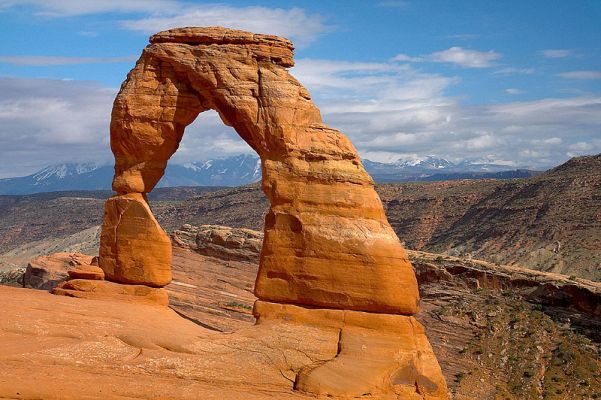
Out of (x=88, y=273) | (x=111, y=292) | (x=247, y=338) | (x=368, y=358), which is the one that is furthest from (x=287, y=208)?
(x=88, y=273)

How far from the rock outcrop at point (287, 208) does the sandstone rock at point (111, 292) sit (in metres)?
0.33

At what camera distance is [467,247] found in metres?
80.9

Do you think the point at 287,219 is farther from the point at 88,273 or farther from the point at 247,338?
the point at 88,273

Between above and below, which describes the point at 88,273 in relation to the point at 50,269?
above

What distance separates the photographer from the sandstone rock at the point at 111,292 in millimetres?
24188

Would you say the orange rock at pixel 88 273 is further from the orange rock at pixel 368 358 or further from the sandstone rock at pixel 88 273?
the orange rock at pixel 368 358

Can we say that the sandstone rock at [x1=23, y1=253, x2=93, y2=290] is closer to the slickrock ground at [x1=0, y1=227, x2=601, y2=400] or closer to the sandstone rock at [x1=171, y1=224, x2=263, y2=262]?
the slickrock ground at [x1=0, y1=227, x2=601, y2=400]

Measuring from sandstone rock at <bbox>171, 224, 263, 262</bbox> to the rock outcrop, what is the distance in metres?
22.0

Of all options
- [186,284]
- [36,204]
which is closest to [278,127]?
[186,284]

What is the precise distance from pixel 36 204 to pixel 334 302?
145809 mm

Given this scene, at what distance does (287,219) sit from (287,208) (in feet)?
1.09

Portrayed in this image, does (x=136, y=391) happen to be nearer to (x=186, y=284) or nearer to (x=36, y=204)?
(x=186, y=284)

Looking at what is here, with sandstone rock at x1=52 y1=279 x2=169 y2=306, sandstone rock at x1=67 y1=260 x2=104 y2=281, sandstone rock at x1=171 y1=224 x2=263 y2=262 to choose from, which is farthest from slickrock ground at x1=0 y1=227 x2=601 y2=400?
sandstone rock at x1=67 y1=260 x2=104 y2=281

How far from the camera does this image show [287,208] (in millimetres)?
21969
